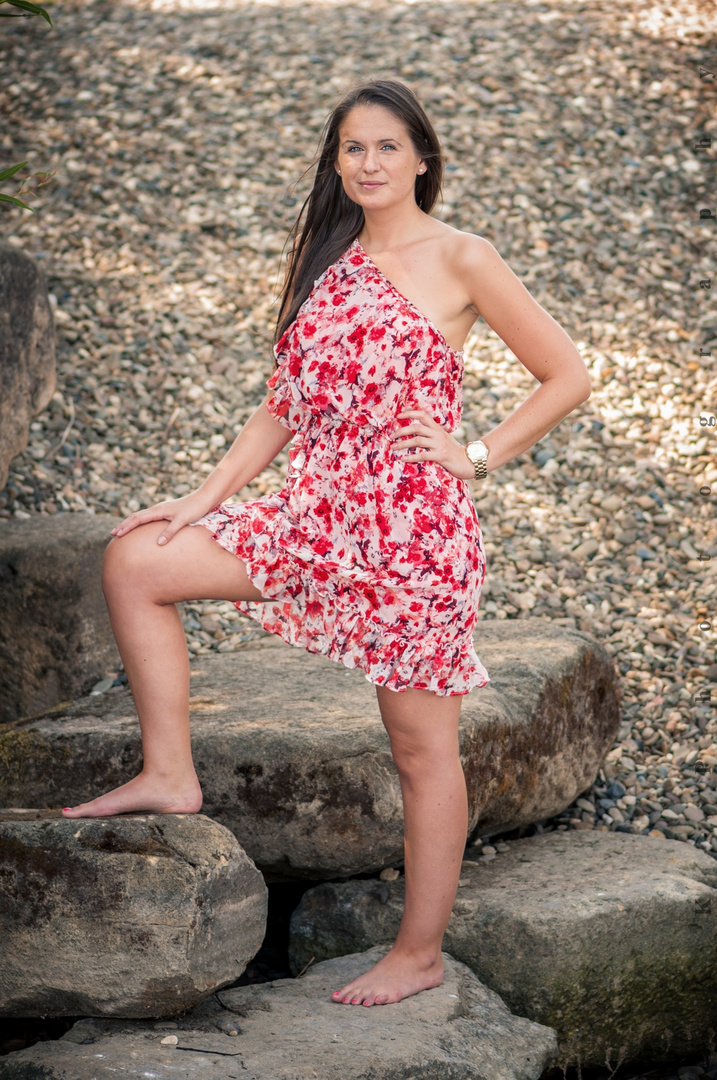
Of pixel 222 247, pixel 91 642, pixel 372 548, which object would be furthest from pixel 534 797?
pixel 222 247

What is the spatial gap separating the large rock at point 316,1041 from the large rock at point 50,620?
1.75 m

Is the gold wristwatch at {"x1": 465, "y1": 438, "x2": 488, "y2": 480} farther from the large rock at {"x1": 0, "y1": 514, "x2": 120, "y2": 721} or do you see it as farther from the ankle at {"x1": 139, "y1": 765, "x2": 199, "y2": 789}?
the large rock at {"x1": 0, "y1": 514, "x2": 120, "y2": 721}

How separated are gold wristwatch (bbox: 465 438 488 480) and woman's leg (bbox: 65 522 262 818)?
0.61 m

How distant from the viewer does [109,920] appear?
8.32ft

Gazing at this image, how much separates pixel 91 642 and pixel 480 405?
8.02 ft

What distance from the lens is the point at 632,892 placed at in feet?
Answer: 10.3

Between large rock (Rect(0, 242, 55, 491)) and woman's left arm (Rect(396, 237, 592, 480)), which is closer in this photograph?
woman's left arm (Rect(396, 237, 592, 480))

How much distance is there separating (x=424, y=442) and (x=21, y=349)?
10.2 feet

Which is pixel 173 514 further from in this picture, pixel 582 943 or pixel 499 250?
pixel 499 250

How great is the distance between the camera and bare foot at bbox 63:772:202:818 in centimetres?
271

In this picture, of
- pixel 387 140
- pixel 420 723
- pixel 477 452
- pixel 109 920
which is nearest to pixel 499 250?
pixel 387 140

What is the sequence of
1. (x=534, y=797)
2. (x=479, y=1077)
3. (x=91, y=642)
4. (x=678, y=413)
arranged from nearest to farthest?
(x=479, y=1077) < (x=534, y=797) < (x=91, y=642) < (x=678, y=413)

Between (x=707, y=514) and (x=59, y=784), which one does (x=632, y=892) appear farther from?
(x=707, y=514)

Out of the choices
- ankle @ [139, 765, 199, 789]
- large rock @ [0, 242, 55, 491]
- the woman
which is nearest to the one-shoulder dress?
the woman
